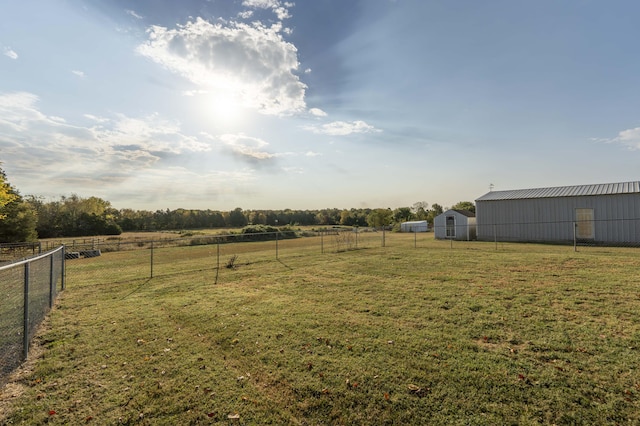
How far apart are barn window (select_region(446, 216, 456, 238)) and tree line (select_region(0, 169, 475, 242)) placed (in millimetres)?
37831

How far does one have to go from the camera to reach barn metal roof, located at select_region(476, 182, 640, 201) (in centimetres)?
2089

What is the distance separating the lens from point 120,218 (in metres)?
79.5

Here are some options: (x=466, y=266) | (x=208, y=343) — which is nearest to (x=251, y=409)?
(x=208, y=343)

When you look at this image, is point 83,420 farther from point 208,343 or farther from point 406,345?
point 406,345

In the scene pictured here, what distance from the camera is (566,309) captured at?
6426mm

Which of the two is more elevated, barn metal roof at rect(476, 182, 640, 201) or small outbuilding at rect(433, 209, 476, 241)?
barn metal roof at rect(476, 182, 640, 201)

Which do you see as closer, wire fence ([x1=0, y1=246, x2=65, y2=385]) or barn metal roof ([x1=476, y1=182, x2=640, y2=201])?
wire fence ([x1=0, y1=246, x2=65, y2=385])

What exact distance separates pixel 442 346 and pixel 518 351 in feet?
3.74

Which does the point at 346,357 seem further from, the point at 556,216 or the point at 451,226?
the point at 451,226

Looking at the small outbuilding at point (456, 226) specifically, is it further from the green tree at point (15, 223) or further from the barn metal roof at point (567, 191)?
the green tree at point (15, 223)

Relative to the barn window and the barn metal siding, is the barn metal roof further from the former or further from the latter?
the barn window

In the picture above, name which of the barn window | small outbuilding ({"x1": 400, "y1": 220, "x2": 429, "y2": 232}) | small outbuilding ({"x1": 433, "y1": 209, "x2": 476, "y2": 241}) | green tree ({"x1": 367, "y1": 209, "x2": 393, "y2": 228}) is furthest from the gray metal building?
green tree ({"x1": 367, "y1": 209, "x2": 393, "y2": 228})

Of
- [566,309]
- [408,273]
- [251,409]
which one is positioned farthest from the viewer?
[408,273]

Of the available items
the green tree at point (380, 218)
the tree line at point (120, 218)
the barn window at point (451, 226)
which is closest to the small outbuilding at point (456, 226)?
the barn window at point (451, 226)
